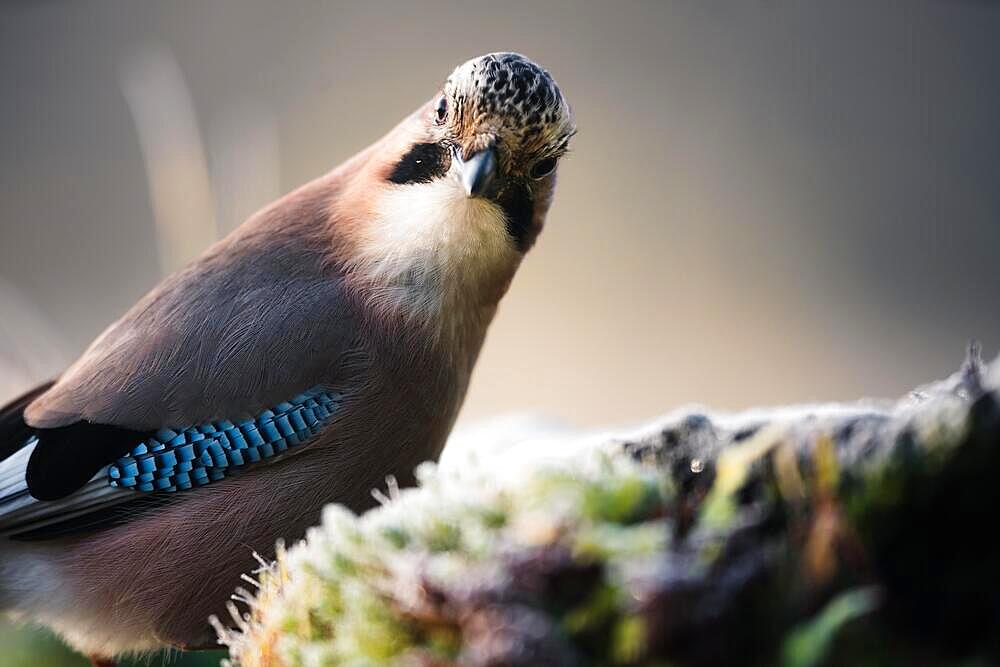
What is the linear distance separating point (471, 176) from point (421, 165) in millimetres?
348

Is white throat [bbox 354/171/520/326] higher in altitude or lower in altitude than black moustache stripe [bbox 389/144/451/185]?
lower

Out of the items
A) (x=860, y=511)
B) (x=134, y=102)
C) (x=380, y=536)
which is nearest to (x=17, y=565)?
(x=380, y=536)

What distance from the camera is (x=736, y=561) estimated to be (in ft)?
5.31

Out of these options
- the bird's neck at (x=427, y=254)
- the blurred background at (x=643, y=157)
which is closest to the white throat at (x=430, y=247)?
the bird's neck at (x=427, y=254)

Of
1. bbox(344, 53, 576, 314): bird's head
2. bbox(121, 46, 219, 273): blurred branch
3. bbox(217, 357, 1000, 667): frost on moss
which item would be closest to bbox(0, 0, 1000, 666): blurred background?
bbox(121, 46, 219, 273): blurred branch

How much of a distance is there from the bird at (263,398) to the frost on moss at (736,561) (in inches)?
57.5

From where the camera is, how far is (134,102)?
6.19 m

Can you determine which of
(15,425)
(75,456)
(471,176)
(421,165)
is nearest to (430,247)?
(421,165)

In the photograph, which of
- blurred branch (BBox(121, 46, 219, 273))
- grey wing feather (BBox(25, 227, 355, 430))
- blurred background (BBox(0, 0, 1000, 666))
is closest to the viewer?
grey wing feather (BBox(25, 227, 355, 430))

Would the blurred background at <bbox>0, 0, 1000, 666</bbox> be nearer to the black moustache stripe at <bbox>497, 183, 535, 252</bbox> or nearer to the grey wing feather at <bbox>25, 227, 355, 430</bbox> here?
the black moustache stripe at <bbox>497, 183, 535, 252</bbox>

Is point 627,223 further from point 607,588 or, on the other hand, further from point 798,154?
point 607,588

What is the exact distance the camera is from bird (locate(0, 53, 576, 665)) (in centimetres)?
321

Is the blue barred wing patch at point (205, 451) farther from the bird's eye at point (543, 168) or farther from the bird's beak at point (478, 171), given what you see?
the bird's eye at point (543, 168)

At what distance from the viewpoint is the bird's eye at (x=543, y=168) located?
337cm
